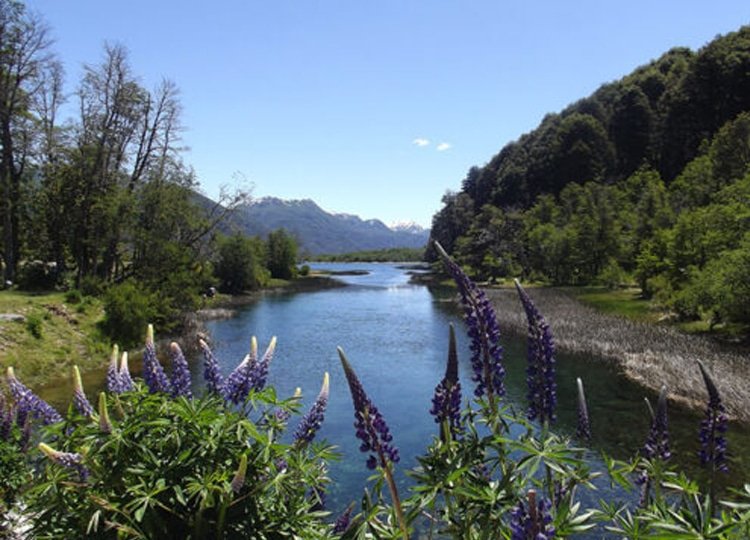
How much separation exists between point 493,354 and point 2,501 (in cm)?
614

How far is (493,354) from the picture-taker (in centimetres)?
435

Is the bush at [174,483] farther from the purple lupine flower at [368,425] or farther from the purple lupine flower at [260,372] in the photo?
the purple lupine flower at [260,372]

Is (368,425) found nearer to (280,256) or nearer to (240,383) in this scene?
(240,383)

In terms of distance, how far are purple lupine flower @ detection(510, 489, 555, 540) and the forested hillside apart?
1433 inches

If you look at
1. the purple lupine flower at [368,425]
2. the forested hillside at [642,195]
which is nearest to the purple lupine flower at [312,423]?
the purple lupine flower at [368,425]

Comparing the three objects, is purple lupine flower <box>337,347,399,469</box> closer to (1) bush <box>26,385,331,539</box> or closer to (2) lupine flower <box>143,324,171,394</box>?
(1) bush <box>26,385,331,539</box>

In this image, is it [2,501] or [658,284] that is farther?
[658,284]

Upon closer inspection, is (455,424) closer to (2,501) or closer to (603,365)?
(2,501)

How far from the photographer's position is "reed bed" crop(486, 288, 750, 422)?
24.7 m

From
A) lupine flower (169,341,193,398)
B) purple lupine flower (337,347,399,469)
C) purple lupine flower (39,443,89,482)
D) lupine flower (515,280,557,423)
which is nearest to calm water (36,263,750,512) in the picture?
purple lupine flower (337,347,399,469)

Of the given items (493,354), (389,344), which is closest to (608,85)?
(389,344)

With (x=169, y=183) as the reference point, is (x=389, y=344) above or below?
below

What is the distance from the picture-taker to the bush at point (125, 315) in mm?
35906

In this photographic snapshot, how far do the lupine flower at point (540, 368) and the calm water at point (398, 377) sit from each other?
3.52 feet
